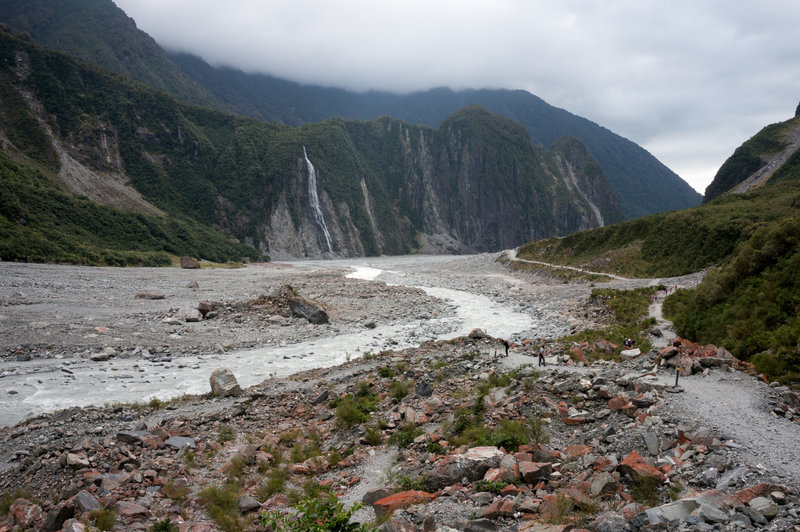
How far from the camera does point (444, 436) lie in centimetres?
964

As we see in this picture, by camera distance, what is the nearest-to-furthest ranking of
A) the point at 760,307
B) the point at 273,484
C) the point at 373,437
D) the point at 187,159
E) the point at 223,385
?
the point at 273,484 → the point at 373,437 → the point at 760,307 → the point at 223,385 → the point at 187,159

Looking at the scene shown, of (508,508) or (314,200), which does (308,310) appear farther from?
(314,200)

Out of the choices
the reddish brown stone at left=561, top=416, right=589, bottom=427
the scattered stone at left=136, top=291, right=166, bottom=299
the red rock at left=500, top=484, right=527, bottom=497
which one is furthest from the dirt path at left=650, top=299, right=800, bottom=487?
the scattered stone at left=136, top=291, right=166, bottom=299

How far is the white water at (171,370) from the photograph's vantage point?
15.1 m

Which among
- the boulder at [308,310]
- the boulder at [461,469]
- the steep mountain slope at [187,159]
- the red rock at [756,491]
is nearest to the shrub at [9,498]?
the boulder at [461,469]

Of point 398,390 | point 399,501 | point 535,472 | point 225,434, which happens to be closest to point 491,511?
point 535,472

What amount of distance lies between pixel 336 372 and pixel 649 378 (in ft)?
39.5

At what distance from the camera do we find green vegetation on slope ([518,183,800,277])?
38.1 m

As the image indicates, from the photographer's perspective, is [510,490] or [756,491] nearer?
[756,491]

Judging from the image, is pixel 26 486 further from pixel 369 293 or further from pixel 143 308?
pixel 369 293

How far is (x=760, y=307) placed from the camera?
13266mm

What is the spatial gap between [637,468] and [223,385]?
44.8 ft

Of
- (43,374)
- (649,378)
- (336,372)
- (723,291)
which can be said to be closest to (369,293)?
(336,372)

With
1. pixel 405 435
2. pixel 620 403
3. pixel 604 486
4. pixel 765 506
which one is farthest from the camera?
pixel 405 435
